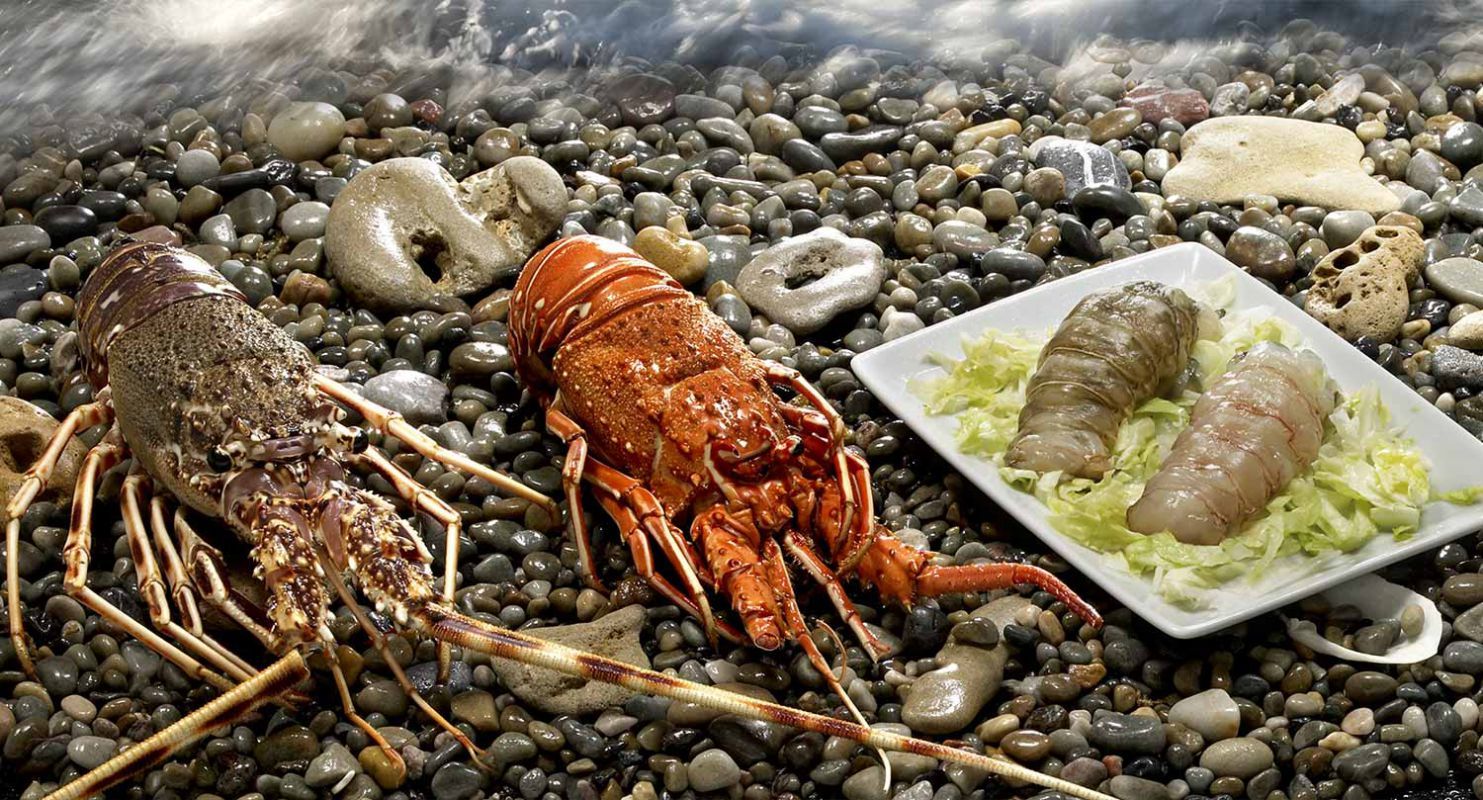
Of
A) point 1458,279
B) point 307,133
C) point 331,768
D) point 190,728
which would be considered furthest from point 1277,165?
point 190,728

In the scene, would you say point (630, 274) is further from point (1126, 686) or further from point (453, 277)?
point (1126, 686)

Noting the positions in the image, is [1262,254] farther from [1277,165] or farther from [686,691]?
[686,691]

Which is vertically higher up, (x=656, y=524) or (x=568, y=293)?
(x=568, y=293)

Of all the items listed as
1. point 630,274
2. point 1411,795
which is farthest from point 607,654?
point 1411,795


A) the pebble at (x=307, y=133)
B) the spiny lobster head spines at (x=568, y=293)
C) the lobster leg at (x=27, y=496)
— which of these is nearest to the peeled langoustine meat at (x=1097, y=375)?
the spiny lobster head spines at (x=568, y=293)

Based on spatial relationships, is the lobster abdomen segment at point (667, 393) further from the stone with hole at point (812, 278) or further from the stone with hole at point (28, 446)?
the stone with hole at point (28, 446)

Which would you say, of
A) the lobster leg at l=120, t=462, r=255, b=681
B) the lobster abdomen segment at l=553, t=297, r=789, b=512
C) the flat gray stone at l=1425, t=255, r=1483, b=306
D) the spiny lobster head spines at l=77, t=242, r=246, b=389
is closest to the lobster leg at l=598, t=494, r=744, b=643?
the lobster abdomen segment at l=553, t=297, r=789, b=512
